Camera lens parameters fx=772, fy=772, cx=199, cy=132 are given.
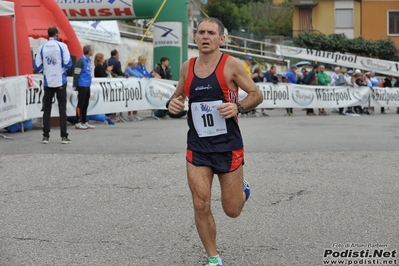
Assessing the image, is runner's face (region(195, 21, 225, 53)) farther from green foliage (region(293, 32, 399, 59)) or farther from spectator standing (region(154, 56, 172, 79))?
green foliage (region(293, 32, 399, 59))

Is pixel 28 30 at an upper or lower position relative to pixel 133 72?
upper

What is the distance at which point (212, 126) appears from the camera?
5535mm

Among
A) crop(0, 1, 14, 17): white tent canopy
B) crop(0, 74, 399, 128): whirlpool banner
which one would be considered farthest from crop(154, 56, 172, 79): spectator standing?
crop(0, 1, 14, 17): white tent canopy

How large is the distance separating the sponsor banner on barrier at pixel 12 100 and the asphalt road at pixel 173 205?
76 centimetres

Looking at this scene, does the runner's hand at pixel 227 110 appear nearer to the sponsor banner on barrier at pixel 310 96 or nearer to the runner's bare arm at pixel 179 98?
the runner's bare arm at pixel 179 98

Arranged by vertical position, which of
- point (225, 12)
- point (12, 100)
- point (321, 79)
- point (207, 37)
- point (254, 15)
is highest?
point (254, 15)

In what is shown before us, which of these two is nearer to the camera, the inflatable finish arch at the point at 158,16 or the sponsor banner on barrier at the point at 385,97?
the inflatable finish arch at the point at 158,16

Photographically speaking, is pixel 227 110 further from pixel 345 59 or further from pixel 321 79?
pixel 345 59

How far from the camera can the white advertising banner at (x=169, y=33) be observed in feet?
75.3

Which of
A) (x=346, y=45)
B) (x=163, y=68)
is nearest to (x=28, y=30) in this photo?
(x=163, y=68)

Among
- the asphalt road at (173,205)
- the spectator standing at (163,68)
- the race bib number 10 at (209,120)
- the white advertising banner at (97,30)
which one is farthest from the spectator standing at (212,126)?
the white advertising banner at (97,30)

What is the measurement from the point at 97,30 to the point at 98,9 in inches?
301

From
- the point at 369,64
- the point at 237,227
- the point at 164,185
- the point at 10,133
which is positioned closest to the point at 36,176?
the point at 164,185

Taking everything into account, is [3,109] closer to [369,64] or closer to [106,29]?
[106,29]
